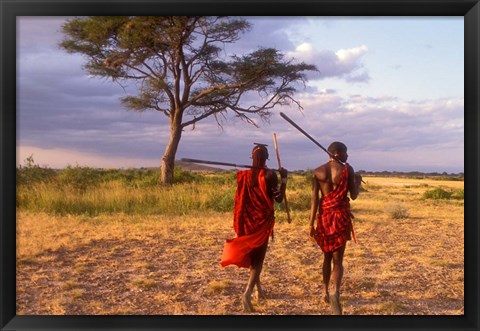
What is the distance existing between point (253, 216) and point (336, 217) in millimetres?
765

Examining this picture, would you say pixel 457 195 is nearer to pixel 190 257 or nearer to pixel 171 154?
pixel 171 154

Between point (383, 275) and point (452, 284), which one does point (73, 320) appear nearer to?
point (383, 275)

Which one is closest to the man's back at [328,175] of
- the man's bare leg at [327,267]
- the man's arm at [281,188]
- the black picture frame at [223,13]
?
the man's arm at [281,188]

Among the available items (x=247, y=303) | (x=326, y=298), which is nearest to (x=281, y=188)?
(x=247, y=303)

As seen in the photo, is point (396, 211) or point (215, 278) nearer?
point (215, 278)

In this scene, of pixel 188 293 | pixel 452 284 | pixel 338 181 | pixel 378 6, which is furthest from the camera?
pixel 452 284

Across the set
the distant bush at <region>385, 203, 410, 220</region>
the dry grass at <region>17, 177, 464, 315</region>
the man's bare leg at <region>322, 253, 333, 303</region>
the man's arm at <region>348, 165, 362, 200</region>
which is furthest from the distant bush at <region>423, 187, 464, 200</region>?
the man's arm at <region>348, 165, 362, 200</region>

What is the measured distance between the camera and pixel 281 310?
5438 mm

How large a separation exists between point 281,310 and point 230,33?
41.8 ft

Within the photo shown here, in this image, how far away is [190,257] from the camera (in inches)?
Result: 313

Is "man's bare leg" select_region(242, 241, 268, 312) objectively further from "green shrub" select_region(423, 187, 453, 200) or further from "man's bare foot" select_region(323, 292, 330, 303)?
"green shrub" select_region(423, 187, 453, 200)

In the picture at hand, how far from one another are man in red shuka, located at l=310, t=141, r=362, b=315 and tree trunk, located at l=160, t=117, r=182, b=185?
11188 millimetres
